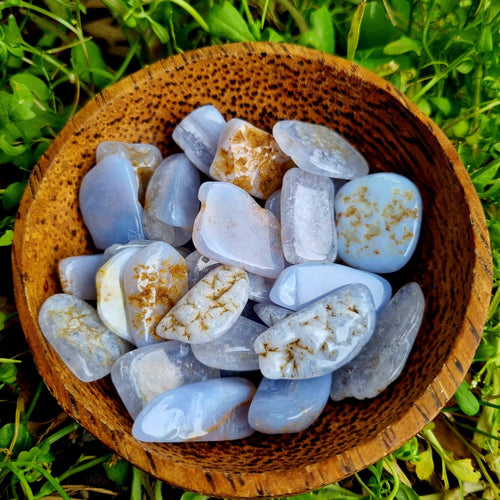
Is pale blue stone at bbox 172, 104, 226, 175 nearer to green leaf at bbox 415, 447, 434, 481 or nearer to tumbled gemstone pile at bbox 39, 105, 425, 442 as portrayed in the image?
tumbled gemstone pile at bbox 39, 105, 425, 442

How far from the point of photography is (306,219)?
657 mm

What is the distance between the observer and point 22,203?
648 mm

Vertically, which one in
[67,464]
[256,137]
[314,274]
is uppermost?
[256,137]

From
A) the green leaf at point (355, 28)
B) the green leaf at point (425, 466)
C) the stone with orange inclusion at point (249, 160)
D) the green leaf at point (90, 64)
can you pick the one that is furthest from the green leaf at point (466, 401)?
the green leaf at point (90, 64)

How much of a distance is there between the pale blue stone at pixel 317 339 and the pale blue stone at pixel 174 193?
171mm

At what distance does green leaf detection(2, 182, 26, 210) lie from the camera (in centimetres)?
75

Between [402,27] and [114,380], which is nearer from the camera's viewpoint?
[114,380]

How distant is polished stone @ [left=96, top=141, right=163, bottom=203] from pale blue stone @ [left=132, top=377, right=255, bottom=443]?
26cm

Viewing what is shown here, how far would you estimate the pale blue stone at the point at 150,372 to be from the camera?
2.03ft

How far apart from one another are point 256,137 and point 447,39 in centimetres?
30

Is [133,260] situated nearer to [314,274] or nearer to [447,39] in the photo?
[314,274]

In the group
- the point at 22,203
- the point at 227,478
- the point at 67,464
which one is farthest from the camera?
the point at 67,464

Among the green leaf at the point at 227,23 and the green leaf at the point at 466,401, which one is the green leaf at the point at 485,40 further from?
the green leaf at the point at 466,401

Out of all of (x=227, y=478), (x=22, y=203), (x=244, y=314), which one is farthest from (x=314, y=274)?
(x=22, y=203)
